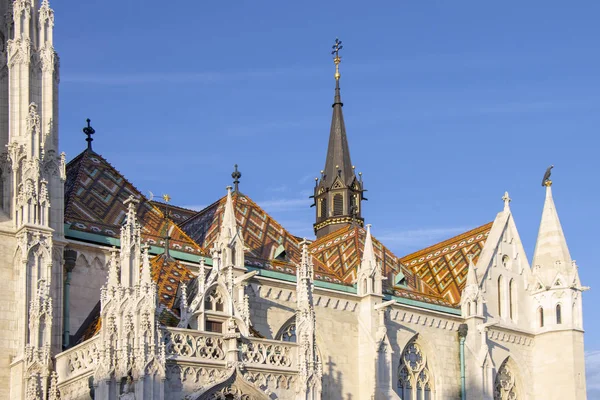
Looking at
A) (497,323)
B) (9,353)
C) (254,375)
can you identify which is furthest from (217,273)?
(497,323)

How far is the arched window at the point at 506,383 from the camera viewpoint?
35.1m

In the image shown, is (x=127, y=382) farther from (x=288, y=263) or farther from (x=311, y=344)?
(x=288, y=263)

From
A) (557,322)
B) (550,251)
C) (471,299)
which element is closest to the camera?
(471,299)

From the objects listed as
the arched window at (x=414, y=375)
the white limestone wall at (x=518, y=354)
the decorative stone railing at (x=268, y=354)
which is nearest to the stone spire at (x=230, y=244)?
the decorative stone railing at (x=268, y=354)

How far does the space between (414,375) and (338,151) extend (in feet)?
53.2

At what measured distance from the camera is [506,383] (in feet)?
116

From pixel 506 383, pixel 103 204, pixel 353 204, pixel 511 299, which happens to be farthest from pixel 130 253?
pixel 353 204

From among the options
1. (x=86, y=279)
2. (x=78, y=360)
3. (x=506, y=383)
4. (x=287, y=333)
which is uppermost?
(x=86, y=279)

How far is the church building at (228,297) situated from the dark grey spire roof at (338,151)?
6.97 m

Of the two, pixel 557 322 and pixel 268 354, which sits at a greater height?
pixel 557 322

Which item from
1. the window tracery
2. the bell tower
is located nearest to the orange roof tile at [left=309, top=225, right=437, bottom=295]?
the window tracery

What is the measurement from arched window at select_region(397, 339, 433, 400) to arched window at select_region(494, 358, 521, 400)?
2746 mm

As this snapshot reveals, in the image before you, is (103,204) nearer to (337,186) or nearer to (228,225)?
(228,225)

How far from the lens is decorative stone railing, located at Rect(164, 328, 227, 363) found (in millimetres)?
21219
